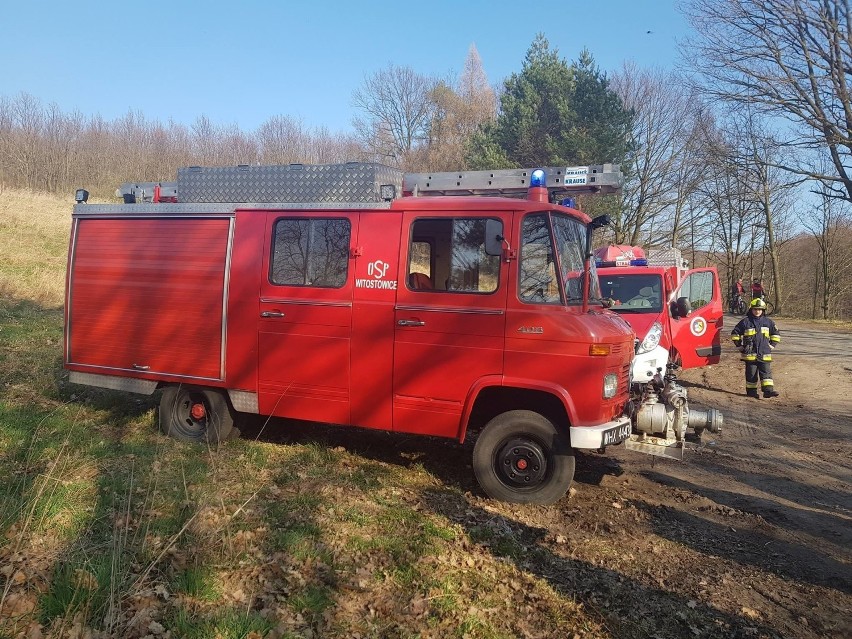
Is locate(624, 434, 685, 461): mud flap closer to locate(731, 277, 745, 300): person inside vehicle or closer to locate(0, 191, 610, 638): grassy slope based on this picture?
locate(0, 191, 610, 638): grassy slope

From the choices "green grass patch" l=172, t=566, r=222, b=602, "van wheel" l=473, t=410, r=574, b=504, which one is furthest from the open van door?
"green grass patch" l=172, t=566, r=222, b=602

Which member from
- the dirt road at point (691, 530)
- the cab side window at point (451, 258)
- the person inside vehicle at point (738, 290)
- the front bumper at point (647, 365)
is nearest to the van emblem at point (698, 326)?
the dirt road at point (691, 530)

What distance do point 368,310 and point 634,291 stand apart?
6.97m

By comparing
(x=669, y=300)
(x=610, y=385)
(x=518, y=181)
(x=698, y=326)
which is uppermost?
(x=518, y=181)

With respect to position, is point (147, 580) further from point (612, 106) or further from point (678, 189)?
point (678, 189)

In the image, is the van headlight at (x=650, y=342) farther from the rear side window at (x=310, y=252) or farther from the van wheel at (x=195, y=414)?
the van wheel at (x=195, y=414)

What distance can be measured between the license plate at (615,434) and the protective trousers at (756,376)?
7.02m

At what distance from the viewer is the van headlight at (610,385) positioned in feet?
16.9

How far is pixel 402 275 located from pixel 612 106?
24.7m

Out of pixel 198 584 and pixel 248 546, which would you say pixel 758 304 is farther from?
pixel 198 584

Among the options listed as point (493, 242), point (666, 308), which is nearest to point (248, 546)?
point (493, 242)

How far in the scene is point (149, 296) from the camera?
6.53 m

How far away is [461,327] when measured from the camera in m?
5.38

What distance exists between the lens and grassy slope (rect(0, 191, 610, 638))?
132 inches
